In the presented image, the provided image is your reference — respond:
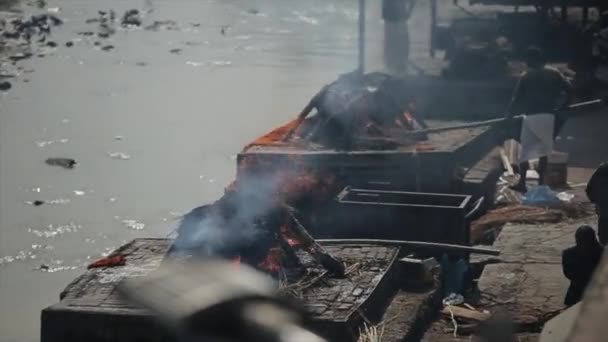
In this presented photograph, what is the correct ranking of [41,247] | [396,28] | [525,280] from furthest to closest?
[396,28] < [41,247] < [525,280]

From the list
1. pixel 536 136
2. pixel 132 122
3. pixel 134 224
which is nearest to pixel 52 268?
pixel 134 224

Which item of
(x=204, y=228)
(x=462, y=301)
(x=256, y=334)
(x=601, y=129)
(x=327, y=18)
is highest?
(x=256, y=334)

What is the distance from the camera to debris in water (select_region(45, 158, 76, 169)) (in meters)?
19.3

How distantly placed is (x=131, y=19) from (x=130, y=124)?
19734 millimetres

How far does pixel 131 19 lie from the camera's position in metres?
42.2

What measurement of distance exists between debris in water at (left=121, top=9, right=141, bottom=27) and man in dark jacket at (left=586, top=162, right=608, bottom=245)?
34.6 m

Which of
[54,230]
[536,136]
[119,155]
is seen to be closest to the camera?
[536,136]

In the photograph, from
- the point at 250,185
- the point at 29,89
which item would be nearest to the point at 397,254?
the point at 250,185

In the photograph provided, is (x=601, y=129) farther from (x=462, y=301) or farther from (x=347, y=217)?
(x=462, y=301)

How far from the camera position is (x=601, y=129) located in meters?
15.8

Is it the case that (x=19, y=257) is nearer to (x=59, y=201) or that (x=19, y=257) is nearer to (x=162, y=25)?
(x=59, y=201)

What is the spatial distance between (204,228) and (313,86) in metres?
18.8

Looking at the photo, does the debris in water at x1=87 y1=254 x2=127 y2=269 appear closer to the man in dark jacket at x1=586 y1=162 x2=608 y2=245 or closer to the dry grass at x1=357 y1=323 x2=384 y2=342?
the dry grass at x1=357 y1=323 x2=384 y2=342

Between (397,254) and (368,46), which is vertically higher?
(397,254)
